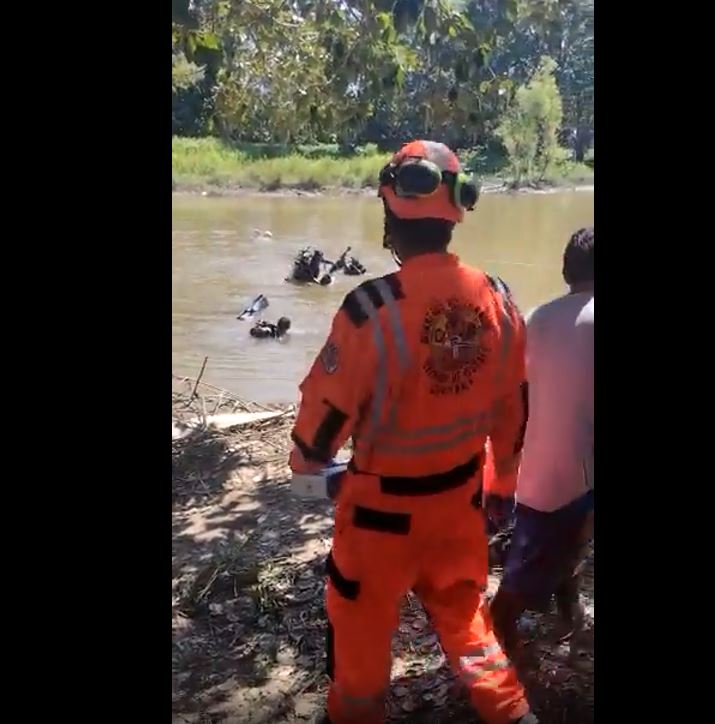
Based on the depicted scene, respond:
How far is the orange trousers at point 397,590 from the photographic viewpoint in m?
2.07

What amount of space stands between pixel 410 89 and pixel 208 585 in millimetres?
1759

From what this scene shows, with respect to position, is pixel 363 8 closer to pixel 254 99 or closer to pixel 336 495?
pixel 254 99

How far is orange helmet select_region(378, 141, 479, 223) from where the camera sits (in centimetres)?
201

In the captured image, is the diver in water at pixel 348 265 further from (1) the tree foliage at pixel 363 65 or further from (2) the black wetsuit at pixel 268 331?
(1) the tree foliage at pixel 363 65

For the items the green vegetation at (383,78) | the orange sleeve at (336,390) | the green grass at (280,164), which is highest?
the green vegetation at (383,78)

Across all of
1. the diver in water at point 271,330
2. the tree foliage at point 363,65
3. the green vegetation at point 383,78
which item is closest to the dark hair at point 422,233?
the green vegetation at point 383,78

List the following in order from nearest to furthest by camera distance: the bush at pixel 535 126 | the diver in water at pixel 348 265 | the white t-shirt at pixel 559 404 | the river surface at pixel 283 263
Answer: the white t-shirt at pixel 559 404
the bush at pixel 535 126
the river surface at pixel 283 263
the diver in water at pixel 348 265

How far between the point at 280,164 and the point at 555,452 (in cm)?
292

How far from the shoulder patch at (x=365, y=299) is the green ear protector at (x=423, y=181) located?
7.5 inches

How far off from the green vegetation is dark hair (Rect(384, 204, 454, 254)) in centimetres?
96

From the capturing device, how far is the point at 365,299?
1970mm

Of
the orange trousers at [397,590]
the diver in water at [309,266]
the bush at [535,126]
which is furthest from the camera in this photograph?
the diver in water at [309,266]

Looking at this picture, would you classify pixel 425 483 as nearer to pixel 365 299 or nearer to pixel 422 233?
pixel 365 299
